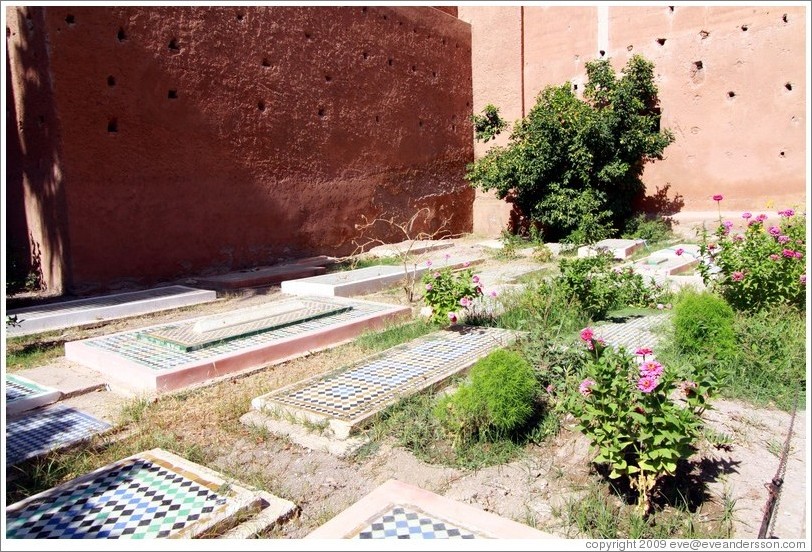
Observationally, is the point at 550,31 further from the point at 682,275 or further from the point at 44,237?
the point at 44,237

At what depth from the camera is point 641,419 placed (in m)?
2.10

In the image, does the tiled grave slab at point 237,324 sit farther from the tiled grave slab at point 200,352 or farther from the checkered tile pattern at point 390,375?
the checkered tile pattern at point 390,375

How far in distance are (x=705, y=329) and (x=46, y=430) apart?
3.85 metres

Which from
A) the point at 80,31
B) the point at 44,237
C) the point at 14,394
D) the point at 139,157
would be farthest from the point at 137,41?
the point at 14,394

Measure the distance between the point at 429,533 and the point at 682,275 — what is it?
553cm

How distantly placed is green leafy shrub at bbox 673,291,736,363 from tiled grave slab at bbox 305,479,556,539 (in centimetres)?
220

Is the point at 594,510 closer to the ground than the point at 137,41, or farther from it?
closer to the ground

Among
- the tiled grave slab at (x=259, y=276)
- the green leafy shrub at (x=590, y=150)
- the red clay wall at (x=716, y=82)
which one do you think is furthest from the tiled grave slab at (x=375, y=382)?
the red clay wall at (x=716, y=82)

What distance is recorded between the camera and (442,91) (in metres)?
11.8

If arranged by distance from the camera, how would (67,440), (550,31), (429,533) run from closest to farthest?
1. (429,533)
2. (67,440)
3. (550,31)

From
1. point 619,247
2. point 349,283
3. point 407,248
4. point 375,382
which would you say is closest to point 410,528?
point 375,382

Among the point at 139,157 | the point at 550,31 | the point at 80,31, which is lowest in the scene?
the point at 139,157

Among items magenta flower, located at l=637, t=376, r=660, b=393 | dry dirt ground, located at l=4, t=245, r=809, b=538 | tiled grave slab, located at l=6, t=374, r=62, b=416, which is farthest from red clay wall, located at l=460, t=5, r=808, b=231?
tiled grave slab, located at l=6, t=374, r=62, b=416

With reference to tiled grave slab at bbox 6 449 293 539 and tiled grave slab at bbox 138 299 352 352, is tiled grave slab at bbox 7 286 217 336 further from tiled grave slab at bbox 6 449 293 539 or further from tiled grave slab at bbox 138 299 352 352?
tiled grave slab at bbox 6 449 293 539
